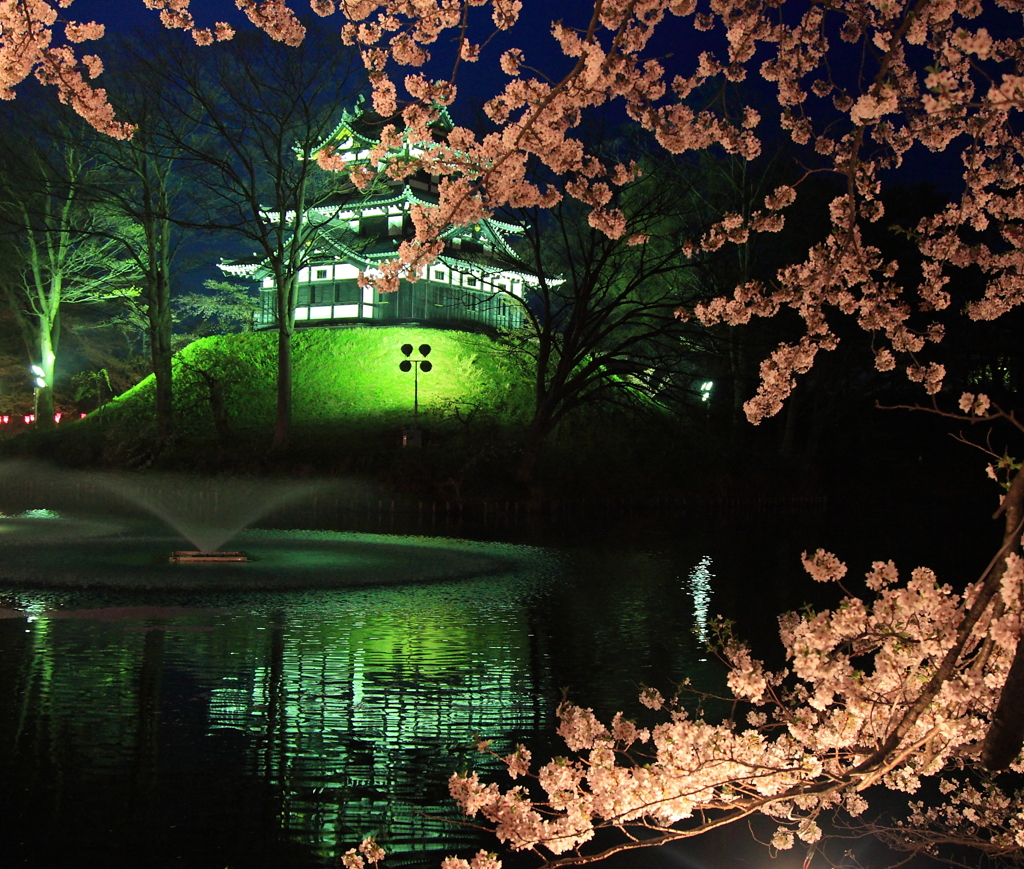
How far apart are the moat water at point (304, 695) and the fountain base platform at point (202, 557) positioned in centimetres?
257

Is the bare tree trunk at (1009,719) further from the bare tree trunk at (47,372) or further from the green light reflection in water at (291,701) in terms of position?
the bare tree trunk at (47,372)

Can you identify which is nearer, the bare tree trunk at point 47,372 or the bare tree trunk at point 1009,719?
the bare tree trunk at point 1009,719

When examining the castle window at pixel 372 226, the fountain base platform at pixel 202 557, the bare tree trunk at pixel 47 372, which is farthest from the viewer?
the castle window at pixel 372 226

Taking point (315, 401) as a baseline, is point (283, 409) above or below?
below

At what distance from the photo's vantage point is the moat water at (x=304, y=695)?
231 inches

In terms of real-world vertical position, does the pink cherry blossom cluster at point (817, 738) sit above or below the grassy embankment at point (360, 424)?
below

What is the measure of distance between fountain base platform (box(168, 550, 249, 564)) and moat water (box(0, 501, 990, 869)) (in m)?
2.57

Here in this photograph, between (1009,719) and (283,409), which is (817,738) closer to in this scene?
(1009,719)

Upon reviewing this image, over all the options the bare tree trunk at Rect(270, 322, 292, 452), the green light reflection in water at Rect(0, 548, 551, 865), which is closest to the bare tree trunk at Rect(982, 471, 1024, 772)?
the green light reflection in water at Rect(0, 548, 551, 865)

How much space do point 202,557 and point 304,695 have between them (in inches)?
361

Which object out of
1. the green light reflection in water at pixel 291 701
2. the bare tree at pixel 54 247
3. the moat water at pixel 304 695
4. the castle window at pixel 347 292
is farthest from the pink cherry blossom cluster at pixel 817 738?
the castle window at pixel 347 292

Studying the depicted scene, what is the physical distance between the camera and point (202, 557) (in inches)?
684

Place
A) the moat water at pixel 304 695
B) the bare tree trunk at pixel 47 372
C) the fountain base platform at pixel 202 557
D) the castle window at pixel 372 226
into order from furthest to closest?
the castle window at pixel 372 226, the bare tree trunk at pixel 47 372, the fountain base platform at pixel 202 557, the moat water at pixel 304 695

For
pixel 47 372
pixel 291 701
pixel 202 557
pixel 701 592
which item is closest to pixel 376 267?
pixel 47 372
